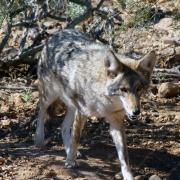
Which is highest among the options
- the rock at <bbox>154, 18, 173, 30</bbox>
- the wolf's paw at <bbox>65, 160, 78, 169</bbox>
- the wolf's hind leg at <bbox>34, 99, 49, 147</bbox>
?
the rock at <bbox>154, 18, 173, 30</bbox>

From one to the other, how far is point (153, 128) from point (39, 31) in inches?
116

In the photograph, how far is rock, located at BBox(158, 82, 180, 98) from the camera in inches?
357

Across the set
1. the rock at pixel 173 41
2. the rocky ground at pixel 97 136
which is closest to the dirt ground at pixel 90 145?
the rocky ground at pixel 97 136

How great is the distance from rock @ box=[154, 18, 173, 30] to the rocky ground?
1043 mm

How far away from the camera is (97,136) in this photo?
298 inches

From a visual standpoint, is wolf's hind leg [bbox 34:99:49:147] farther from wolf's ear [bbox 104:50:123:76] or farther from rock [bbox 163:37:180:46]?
rock [bbox 163:37:180:46]

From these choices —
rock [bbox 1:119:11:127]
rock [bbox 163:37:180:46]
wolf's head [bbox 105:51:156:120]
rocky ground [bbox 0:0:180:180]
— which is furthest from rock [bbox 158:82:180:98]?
wolf's head [bbox 105:51:156:120]

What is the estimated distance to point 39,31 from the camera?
9.95 metres

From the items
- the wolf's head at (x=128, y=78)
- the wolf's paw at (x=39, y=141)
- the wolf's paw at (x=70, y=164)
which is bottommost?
the wolf's paw at (x=70, y=164)

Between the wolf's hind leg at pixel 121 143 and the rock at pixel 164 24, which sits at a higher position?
the rock at pixel 164 24

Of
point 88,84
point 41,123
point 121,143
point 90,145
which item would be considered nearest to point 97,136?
point 90,145

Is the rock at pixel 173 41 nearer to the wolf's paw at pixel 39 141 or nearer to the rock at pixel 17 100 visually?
the rock at pixel 17 100

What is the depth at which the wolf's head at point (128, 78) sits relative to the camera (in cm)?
569

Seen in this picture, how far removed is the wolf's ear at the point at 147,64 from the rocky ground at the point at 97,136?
107cm
